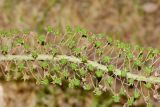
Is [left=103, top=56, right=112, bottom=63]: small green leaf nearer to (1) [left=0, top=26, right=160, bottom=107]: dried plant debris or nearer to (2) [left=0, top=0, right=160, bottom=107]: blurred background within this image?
(1) [left=0, top=26, right=160, bottom=107]: dried plant debris

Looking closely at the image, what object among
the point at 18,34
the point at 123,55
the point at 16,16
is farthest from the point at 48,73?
the point at 16,16

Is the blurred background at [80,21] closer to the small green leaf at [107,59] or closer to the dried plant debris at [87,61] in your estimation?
the dried plant debris at [87,61]

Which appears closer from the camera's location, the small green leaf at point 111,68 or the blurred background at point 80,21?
the small green leaf at point 111,68

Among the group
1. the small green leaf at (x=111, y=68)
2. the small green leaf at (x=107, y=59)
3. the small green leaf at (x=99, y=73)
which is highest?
the small green leaf at (x=107, y=59)

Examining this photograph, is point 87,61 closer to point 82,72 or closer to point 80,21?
point 82,72

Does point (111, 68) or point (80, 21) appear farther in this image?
point (80, 21)

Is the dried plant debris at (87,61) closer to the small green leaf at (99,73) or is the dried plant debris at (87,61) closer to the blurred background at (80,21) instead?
the small green leaf at (99,73)

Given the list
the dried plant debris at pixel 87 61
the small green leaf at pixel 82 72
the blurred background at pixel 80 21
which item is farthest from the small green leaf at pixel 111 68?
the blurred background at pixel 80 21

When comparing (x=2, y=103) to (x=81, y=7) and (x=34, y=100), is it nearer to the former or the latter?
(x=34, y=100)

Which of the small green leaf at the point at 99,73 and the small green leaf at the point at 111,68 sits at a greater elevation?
the small green leaf at the point at 111,68

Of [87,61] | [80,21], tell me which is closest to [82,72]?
[87,61]
